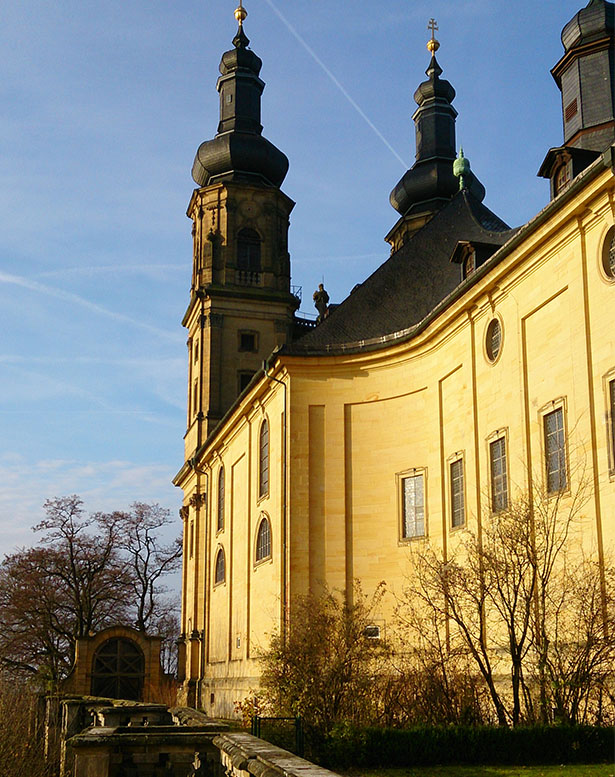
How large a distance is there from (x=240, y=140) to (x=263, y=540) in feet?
82.1

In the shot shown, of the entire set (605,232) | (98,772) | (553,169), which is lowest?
(98,772)

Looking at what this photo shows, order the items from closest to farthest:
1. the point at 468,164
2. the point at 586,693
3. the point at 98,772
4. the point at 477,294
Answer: the point at 98,772 < the point at 586,693 < the point at 477,294 < the point at 468,164

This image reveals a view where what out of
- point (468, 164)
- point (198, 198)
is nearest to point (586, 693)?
point (468, 164)

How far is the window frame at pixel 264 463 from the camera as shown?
1352 inches

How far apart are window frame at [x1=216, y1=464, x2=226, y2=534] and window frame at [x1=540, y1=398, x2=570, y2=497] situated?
2393 cm

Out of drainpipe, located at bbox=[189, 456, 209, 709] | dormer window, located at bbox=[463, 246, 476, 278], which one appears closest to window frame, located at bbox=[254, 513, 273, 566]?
dormer window, located at bbox=[463, 246, 476, 278]

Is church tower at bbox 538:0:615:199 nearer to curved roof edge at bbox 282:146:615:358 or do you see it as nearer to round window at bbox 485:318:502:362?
curved roof edge at bbox 282:146:615:358

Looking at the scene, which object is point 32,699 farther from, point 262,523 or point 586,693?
point 586,693

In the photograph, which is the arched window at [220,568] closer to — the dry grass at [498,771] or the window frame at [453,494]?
the window frame at [453,494]

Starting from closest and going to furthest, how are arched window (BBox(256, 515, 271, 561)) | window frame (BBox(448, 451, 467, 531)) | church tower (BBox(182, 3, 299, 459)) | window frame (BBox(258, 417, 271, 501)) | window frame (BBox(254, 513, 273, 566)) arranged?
window frame (BBox(448, 451, 467, 531)) < window frame (BBox(254, 513, 273, 566)) < arched window (BBox(256, 515, 271, 561)) < window frame (BBox(258, 417, 271, 501)) < church tower (BBox(182, 3, 299, 459))

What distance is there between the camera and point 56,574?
55250mm

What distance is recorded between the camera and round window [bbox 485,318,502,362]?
80.7 ft

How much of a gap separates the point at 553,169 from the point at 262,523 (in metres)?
16.4

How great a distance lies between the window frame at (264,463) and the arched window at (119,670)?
1175cm
